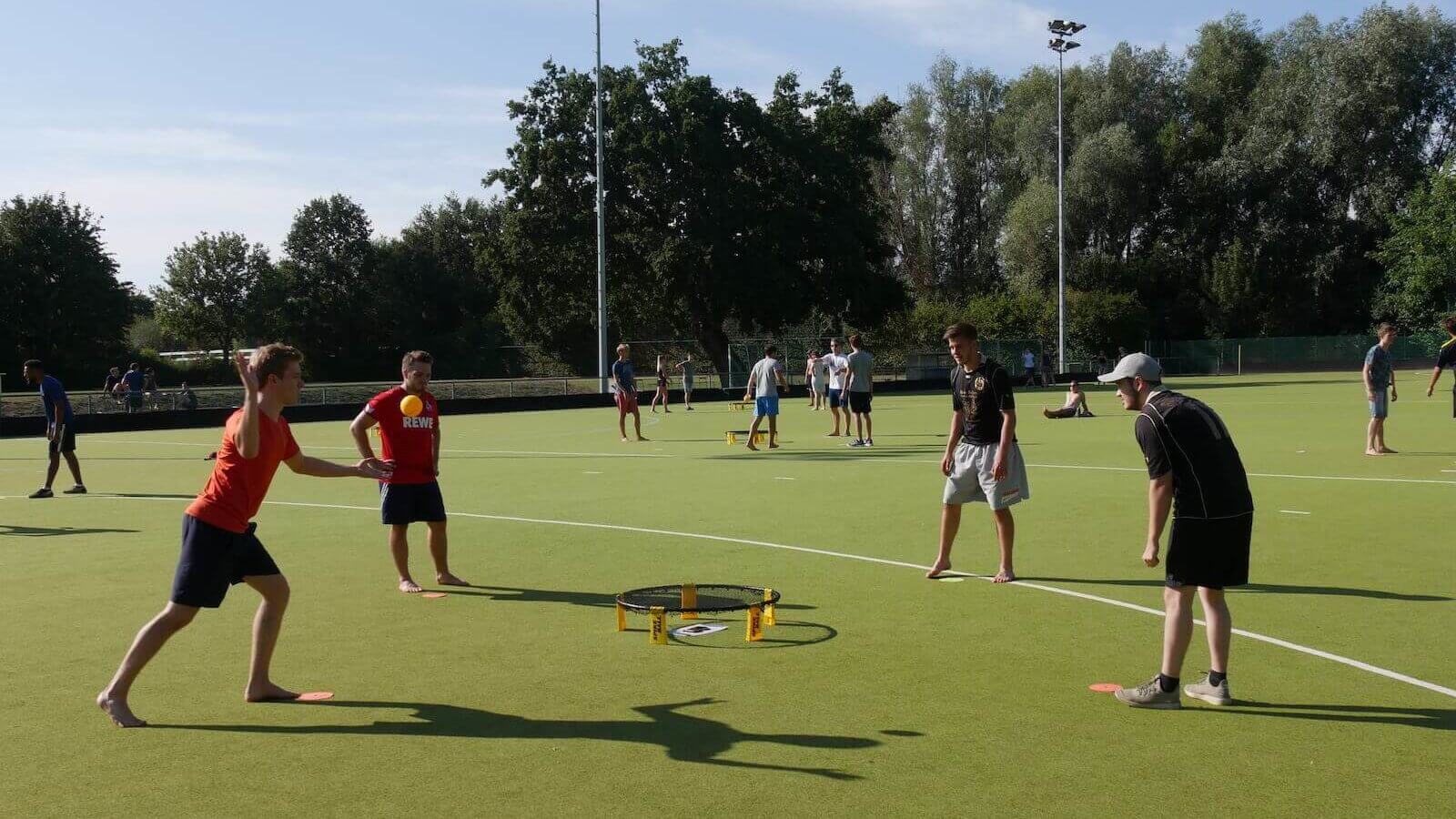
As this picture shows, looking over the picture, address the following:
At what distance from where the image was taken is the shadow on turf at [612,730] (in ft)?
18.4

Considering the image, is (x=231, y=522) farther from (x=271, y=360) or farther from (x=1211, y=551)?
(x=1211, y=551)

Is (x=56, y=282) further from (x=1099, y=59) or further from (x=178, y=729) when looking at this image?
(x=178, y=729)

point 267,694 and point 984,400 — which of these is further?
point 984,400

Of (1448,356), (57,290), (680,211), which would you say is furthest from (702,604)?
(57,290)

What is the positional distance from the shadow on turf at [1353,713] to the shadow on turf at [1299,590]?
7.83 feet

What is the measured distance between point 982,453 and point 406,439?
167 inches

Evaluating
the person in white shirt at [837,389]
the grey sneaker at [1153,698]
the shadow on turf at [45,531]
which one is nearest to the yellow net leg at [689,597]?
the grey sneaker at [1153,698]

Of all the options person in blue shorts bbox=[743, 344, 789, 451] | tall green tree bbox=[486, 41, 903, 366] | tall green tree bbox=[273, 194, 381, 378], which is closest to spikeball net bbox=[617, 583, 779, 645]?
person in blue shorts bbox=[743, 344, 789, 451]

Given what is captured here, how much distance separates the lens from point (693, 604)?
8.05 meters

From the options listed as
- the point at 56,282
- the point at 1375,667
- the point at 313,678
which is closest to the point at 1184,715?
the point at 1375,667

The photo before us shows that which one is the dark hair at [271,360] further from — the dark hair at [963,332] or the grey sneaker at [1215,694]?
the dark hair at [963,332]

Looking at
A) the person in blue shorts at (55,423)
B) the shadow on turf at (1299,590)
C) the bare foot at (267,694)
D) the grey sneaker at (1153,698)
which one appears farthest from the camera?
the person in blue shorts at (55,423)

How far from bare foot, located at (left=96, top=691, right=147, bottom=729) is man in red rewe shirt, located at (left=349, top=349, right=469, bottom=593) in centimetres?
333

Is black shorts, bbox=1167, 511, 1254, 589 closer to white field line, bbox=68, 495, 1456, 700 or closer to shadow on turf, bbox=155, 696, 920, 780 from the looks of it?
white field line, bbox=68, 495, 1456, 700
